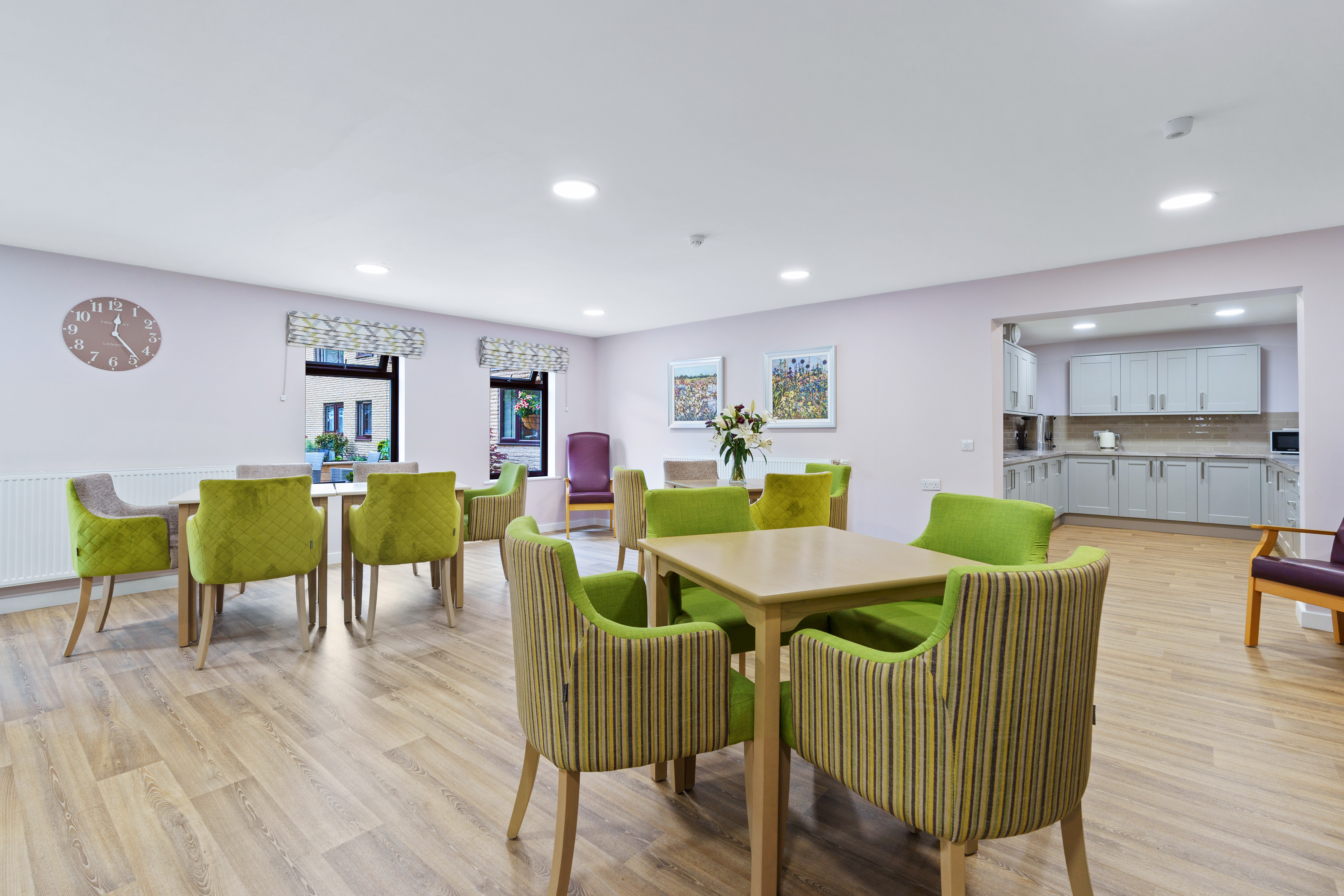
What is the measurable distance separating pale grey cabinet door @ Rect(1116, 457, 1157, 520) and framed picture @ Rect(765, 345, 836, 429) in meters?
4.22

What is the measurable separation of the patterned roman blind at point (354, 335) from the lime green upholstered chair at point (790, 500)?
13.0 feet

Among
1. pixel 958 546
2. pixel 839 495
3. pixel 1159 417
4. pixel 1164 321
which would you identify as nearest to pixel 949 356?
pixel 839 495

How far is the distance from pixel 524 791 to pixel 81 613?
3.06 m

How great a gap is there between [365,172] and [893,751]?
308 cm

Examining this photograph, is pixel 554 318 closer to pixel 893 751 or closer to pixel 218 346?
pixel 218 346

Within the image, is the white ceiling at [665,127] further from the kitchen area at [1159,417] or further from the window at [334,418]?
the kitchen area at [1159,417]

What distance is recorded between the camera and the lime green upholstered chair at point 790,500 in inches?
154

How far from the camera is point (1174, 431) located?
757 cm

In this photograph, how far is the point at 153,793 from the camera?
6.63 feet

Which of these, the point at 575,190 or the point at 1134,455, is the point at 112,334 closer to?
A: the point at 575,190

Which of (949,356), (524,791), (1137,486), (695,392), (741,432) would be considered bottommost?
(524,791)

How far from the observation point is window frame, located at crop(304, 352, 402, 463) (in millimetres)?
6008

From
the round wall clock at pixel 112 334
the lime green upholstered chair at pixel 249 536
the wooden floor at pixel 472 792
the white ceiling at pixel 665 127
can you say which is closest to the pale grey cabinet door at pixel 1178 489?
the white ceiling at pixel 665 127

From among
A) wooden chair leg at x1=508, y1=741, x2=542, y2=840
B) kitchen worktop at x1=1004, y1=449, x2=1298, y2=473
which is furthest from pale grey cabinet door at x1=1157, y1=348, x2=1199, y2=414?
wooden chair leg at x1=508, y1=741, x2=542, y2=840
